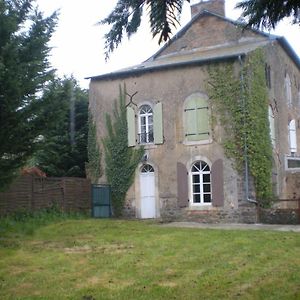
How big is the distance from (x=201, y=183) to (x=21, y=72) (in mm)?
12904

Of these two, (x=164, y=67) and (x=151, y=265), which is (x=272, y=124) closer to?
(x=164, y=67)

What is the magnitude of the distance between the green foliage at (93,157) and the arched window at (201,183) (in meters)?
4.81

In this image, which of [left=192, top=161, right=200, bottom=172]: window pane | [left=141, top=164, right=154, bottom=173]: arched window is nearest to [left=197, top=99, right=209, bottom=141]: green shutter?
[left=192, top=161, right=200, bottom=172]: window pane

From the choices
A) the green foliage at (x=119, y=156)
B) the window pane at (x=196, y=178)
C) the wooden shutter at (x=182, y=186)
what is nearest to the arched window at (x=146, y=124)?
the green foliage at (x=119, y=156)

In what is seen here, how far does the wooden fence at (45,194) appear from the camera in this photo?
63.4 ft

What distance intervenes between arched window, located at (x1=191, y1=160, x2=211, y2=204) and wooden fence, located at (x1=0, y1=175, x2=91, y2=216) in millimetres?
4768

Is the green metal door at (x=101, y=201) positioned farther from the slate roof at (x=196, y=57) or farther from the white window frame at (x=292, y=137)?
the white window frame at (x=292, y=137)

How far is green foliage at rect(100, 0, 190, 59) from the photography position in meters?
2.89

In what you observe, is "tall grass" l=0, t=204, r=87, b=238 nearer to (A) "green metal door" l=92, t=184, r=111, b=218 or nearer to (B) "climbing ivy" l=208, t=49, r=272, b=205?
(A) "green metal door" l=92, t=184, r=111, b=218

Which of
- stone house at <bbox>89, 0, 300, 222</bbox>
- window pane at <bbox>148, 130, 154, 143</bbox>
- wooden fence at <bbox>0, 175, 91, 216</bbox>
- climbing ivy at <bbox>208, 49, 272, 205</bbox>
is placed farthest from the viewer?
window pane at <bbox>148, 130, 154, 143</bbox>

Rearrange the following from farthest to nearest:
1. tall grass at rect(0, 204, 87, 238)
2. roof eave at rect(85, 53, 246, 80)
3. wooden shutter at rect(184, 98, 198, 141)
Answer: wooden shutter at rect(184, 98, 198, 141)
roof eave at rect(85, 53, 246, 80)
tall grass at rect(0, 204, 87, 238)

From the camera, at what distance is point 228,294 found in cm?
771

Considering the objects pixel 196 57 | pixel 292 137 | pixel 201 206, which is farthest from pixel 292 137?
pixel 201 206

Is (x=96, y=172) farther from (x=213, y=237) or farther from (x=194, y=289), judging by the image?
(x=194, y=289)
